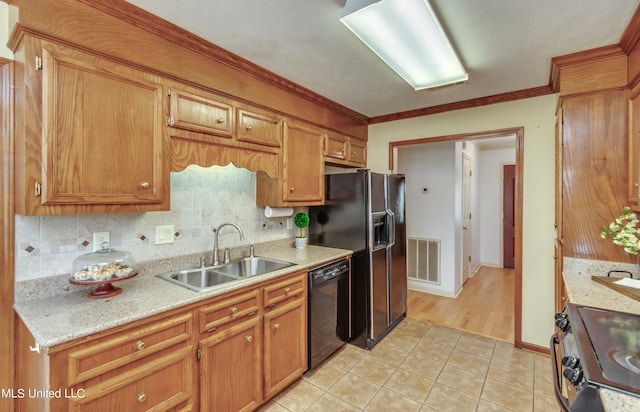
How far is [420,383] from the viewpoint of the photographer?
2217 millimetres

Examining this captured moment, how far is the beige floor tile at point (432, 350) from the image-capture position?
2.57m

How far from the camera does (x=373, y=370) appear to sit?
2.39 meters

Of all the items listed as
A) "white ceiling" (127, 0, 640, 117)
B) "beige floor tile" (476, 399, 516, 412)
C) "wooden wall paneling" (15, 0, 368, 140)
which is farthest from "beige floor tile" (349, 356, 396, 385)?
"white ceiling" (127, 0, 640, 117)

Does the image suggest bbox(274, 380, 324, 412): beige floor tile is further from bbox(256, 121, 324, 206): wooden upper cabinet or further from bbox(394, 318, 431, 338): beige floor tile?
bbox(256, 121, 324, 206): wooden upper cabinet

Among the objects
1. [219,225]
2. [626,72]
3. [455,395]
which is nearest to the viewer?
[626,72]

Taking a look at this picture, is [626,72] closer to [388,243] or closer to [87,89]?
[388,243]

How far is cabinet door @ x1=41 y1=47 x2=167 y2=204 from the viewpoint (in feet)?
4.32

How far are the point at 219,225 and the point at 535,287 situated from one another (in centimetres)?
289

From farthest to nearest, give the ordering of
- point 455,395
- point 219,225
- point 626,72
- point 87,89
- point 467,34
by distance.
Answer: point 219,225, point 455,395, point 626,72, point 467,34, point 87,89

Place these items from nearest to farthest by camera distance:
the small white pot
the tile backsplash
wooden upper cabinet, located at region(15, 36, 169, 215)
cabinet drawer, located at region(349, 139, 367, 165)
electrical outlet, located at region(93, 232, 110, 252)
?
wooden upper cabinet, located at region(15, 36, 169, 215) → the tile backsplash → electrical outlet, located at region(93, 232, 110, 252) → the small white pot → cabinet drawer, located at region(349, 139, 367, 165)

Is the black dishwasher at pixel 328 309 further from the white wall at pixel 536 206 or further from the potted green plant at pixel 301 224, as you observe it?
the white wall at pixel 536 206

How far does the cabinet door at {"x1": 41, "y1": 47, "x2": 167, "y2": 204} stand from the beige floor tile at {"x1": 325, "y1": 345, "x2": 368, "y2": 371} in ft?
6.35

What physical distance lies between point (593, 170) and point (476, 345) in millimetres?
1789

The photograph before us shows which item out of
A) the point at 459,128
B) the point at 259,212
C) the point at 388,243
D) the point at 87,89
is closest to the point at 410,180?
the point at 459,128
